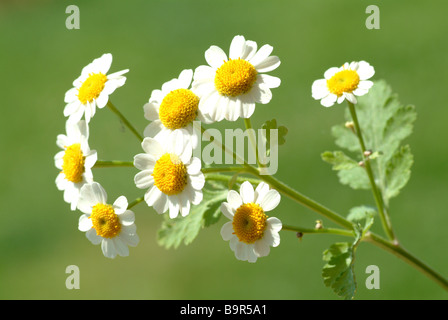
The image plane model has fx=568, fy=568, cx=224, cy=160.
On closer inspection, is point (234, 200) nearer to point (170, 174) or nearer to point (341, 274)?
point (170, 174)

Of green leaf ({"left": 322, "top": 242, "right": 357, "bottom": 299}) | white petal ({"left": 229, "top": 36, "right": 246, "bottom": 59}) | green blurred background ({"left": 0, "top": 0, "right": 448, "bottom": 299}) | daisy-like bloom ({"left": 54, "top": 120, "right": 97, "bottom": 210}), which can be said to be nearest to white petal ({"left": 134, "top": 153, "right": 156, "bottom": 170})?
daisy-like bloom ({"left": 54, "top": 120, "right": 97, "bottom": 210})

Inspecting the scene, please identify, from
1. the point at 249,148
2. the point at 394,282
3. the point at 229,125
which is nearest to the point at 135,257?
the point at 229,125

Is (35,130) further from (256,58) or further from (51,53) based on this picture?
(256,58)

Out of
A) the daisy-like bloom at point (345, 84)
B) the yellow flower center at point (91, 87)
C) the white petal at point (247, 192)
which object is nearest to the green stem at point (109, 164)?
the yellow flower center at point (91, 87)

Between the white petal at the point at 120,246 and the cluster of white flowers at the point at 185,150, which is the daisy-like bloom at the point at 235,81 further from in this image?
the white petal at the point at 120,246


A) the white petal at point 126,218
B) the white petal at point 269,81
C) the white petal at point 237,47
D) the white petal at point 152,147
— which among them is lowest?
the white petal at point 126,218

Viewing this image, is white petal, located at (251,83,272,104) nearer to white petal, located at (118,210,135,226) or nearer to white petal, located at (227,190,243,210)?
white petal, located at (227,190,243,210)
